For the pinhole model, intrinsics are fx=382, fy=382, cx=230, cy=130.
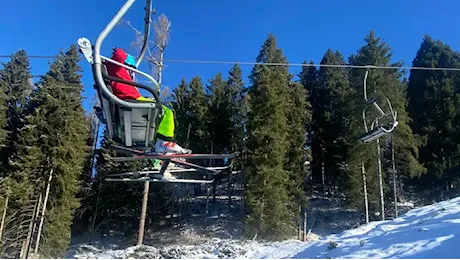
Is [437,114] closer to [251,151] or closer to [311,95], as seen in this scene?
[311,95]

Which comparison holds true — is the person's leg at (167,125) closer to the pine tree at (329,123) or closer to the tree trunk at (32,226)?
the tree trunk at (32,226)

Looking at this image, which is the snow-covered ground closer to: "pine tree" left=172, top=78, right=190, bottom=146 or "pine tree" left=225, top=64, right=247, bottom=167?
"pine tree" left=225, top=64, right=247, bottom=167

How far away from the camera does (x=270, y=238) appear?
18.2 meters

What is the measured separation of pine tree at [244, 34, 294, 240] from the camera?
1848 cm

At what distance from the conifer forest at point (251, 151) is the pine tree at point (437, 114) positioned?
77mm

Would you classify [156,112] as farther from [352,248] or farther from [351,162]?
[351,162]

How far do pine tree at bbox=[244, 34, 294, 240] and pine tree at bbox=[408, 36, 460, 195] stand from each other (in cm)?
1011

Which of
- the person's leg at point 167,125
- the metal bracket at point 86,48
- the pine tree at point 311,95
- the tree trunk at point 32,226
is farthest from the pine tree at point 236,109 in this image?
the metal bracket at point 86,48

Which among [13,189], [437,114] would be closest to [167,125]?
[13,189]

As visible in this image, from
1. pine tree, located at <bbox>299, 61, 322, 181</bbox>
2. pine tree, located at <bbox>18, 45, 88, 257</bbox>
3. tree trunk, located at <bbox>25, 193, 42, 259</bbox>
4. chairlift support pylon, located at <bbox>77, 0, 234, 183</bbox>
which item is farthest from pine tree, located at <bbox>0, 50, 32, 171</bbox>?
chairlift support pylon, located at <bbox>77, 0, 234, 183</bbox>

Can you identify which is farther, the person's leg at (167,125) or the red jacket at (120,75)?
the person's leg at (167,125)

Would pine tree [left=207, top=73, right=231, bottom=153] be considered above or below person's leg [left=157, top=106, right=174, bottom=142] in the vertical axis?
above

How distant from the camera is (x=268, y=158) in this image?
20.2 m

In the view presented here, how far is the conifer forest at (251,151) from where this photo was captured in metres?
18.3
